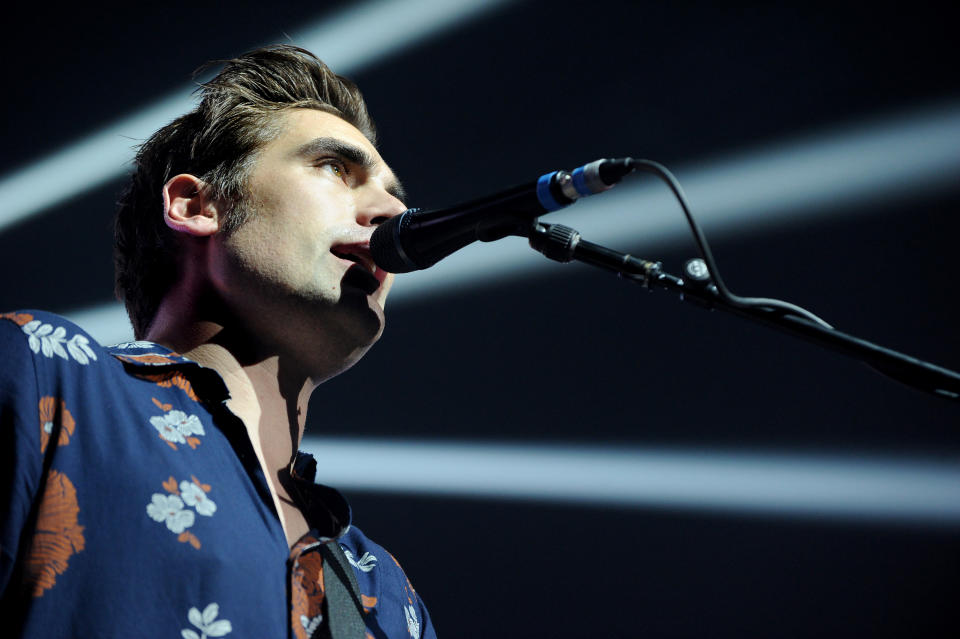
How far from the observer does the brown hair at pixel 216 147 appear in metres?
1.56

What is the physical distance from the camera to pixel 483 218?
100 cm

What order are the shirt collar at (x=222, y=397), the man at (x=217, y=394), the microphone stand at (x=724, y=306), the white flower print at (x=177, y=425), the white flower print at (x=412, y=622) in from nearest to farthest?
the microphone stand at (x=724, y=306)
the man at (x=217, y=394)
the white flower print at (x=177, y=425)
the shirt collar at (x=222, y=397)
the white flower print at (x=412, y=622)

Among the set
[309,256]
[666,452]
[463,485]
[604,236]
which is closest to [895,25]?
[604,236]

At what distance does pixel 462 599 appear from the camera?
6.75 ft

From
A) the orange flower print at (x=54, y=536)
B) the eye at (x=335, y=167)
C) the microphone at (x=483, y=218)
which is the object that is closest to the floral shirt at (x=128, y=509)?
the orange flower print at (x=54, y=536)

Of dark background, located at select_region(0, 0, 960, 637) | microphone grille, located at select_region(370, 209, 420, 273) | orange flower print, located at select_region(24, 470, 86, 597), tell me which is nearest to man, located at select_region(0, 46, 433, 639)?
orange flower print, located at select_region(24, 470, 86, 597)

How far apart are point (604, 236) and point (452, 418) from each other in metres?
0.71

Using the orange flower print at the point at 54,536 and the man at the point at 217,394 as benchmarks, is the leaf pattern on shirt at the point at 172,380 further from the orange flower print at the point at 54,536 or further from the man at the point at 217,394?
the orange flower print at the point at 54,536

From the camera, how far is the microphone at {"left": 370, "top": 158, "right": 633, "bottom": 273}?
2.96 feet

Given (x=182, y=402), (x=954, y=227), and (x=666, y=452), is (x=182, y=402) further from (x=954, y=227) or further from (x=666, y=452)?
(x=954, y=227)

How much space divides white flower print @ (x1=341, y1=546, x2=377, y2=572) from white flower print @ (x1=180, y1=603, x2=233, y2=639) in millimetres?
539

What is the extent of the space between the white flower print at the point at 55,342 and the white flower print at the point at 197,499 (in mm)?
237

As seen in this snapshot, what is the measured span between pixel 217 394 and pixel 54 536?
1.20 ft

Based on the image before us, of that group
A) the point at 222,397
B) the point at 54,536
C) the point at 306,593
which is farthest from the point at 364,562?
the point at 54,536
